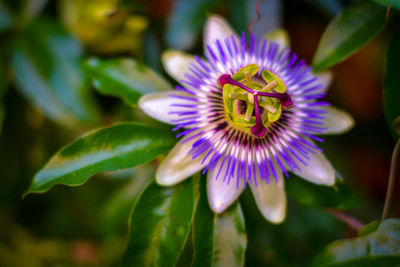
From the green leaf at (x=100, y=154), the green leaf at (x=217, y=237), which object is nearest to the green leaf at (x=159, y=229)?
the green leaf at (x=217, y=237)

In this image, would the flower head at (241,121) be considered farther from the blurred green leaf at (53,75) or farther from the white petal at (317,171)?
the blurred green leaf at (53,75)

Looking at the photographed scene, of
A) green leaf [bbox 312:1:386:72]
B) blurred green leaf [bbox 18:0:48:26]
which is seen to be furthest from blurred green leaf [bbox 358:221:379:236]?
blurred green leaf [bbox 18:0:48:26]

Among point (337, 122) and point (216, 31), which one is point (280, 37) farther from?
point (337, 122)

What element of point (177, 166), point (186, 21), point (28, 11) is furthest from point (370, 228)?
point (28, 11)

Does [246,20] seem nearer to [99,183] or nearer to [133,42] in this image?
[133,42]

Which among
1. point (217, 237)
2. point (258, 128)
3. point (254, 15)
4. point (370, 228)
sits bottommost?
point (217, 237)

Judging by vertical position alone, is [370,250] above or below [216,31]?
below

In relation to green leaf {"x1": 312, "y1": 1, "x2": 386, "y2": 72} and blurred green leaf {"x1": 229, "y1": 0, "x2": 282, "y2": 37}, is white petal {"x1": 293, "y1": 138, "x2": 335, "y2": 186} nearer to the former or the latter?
green leaf {"x1": 312, "y1": 1, "x2": 386, "y2": 72}
